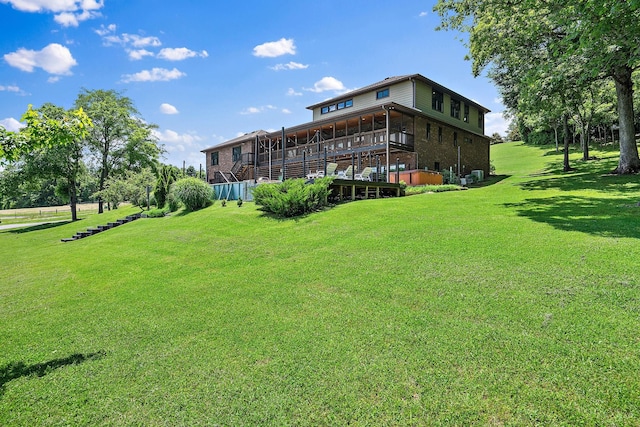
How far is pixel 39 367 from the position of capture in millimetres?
4172

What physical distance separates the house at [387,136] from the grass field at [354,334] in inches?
491

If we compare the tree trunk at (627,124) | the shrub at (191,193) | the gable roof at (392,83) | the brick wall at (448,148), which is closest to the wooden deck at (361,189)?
the brick wall at (448,148)

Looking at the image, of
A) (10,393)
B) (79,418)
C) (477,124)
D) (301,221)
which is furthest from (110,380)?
(477,124)

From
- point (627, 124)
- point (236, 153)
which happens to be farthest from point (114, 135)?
point (627, 124)

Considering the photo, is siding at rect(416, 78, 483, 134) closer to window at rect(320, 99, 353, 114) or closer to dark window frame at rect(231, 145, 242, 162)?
window at rect(320, 99, 353, 114)

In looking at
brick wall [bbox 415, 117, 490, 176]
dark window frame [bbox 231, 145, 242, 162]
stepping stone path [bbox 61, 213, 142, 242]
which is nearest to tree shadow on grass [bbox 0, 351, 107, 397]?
stepping stone path [bbox 61, 213, 142, 242]

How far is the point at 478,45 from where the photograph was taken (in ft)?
60.6

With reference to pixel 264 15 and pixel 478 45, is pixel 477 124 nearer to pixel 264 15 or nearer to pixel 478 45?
pixel 478 45

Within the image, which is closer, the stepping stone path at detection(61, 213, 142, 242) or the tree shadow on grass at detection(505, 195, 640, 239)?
the tree shadow on grass at detection(505, 195, 640, 239)

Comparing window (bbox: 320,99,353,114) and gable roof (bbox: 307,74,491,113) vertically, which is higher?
gable roof (bbox: 307,74,491,113)

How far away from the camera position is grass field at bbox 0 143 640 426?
3.06 meters

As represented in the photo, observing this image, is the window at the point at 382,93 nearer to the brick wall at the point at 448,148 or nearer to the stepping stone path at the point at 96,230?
the brick wall at the point at 448,148

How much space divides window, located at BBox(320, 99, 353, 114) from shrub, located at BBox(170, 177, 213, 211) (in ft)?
44.4

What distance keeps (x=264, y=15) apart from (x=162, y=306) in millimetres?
14292
